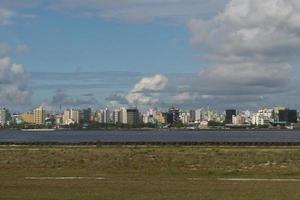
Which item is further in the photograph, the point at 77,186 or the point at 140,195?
the point at 77,186

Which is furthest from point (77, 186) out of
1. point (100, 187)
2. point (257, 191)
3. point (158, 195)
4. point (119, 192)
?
point (257, 191)

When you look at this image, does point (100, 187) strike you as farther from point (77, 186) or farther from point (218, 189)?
point (218, 189)

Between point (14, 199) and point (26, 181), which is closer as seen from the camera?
point (14, 199)

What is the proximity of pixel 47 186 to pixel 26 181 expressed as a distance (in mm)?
3703

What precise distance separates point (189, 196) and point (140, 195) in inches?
74.7

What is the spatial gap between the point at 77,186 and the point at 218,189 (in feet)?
20.0

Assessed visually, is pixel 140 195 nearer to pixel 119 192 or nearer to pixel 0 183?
pixel 119 192

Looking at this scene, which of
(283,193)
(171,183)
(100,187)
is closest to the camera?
(283,193)

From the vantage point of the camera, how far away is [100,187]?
1160 inches

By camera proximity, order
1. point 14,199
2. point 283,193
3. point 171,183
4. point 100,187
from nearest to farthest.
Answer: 1. point 14,199
2. point 283,193
3. point 100,187
4. point 171,183

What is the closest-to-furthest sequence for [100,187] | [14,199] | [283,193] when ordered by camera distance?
[14,199] < [283,193] < [100,187]

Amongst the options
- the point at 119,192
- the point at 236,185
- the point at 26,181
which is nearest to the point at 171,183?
the point at 236,185

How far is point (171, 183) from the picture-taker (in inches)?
1248

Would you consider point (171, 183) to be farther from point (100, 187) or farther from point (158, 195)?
point (158, 195)
